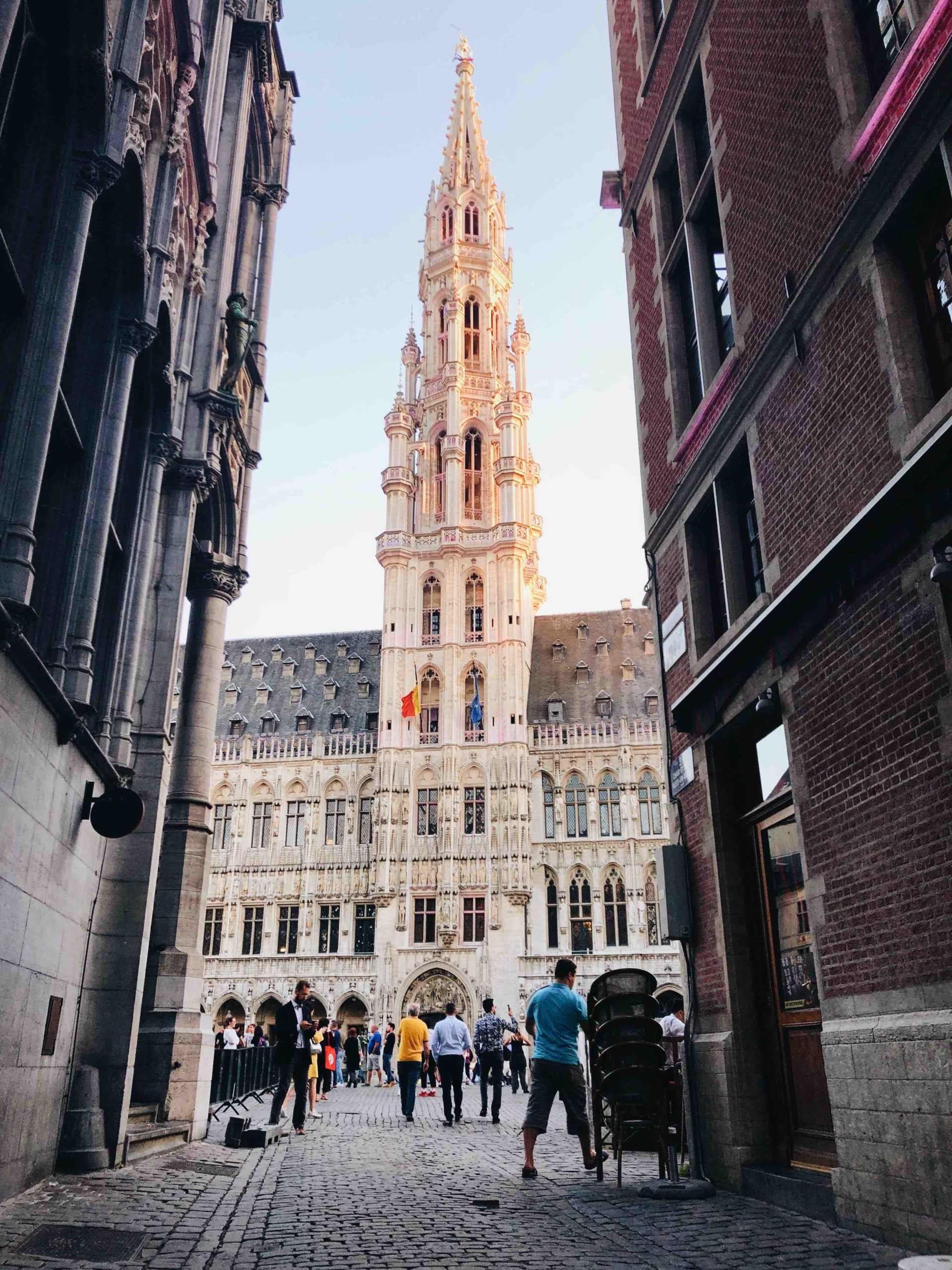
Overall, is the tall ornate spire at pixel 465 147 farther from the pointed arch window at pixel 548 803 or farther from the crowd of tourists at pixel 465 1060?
the crowd of tourists at pixel 465 1060

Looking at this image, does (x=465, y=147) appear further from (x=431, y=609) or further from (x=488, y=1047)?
(x=488, y=1047)

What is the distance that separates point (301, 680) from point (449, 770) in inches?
560

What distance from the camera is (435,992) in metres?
47.3

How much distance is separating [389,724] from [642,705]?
1333 cm

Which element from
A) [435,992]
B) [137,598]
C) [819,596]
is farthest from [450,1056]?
[435,992]

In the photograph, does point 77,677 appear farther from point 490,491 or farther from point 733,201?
point 490,491


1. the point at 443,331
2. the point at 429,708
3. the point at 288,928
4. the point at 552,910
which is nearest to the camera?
the point at 552,910

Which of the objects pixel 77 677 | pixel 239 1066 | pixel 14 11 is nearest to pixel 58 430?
pixel 77 677

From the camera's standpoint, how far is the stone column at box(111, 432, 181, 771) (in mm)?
12727

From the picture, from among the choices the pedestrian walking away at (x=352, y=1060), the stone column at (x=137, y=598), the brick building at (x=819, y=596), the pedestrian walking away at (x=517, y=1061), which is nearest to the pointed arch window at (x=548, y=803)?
the pedestrian walking away at (x=352, y=1060)

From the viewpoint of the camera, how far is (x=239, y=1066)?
725 inches

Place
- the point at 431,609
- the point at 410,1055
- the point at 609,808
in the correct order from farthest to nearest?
the point at 431,609 < the point at 609,808 < the point at 410,1055

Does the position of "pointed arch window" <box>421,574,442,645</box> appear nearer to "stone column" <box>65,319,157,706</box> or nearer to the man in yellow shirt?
the man in yellow shirt

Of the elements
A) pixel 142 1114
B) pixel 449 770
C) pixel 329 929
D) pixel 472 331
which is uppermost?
pixel 472 331
